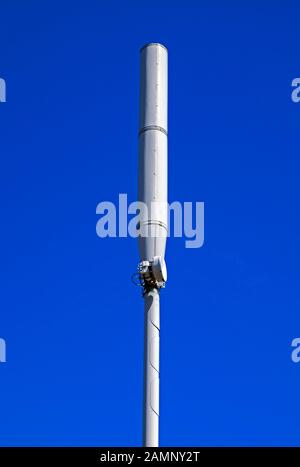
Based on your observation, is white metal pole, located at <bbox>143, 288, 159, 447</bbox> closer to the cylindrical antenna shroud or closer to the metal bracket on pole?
Answer: the metal bracket on pole

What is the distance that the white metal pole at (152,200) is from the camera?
4012 cm

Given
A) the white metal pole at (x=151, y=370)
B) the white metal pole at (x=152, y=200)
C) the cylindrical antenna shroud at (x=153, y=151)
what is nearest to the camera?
the white metal pole at (x=151, y=370)

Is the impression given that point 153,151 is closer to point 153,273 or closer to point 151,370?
point 153,273

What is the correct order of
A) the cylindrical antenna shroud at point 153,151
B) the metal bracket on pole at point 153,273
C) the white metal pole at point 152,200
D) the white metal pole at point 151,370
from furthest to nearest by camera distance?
the cylindrical antenna shroud at point 153,151, the metal bracket on pole at point 153,273, the white metal pole at point 152,200, the white metal pole at point 151,370

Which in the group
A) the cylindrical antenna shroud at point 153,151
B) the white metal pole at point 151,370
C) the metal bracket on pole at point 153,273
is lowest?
the white metal pole at point 151,370

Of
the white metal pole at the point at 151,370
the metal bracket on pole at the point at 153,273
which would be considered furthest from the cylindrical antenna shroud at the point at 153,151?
the white metal pole at the point at 151,370

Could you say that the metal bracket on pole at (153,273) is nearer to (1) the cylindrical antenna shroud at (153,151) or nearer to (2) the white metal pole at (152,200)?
(2) the white metal pole at (152,200)
